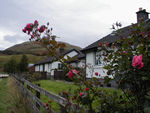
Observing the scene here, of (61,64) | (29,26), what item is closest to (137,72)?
(61,64)

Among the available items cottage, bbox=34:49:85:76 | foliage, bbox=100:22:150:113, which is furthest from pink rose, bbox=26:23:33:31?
foliage, bbox=100:22:150:113

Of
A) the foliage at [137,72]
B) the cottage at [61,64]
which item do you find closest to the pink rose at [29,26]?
the cottage at [61,64]

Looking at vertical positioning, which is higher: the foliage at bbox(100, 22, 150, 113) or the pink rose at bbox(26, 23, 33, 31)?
the pink rose at bbox(26, 23, 33, 31)

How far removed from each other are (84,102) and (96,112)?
155 millimetres

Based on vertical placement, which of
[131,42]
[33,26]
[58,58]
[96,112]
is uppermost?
[33,26]

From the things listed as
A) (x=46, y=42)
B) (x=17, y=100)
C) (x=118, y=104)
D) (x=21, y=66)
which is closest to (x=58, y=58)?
(x=46, y=42)

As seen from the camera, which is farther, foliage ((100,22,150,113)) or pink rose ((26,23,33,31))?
pink rose ((26,23,33,31))

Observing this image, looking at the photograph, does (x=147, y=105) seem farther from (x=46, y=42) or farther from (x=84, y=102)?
(x=46, y=42)

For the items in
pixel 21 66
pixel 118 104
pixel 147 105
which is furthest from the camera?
pixel 21 66

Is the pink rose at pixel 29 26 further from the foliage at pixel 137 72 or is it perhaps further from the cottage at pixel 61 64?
the foliage at pixel 137 72

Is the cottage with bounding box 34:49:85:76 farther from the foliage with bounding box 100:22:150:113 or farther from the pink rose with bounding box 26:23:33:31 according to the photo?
the foliage with bounding box 100:22:150:113

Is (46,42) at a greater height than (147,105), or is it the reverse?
(46,42)

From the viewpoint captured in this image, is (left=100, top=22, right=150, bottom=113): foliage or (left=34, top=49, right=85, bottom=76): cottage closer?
(left=100, top=22, right=150, bottom=113): foliage

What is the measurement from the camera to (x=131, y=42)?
1892mm
